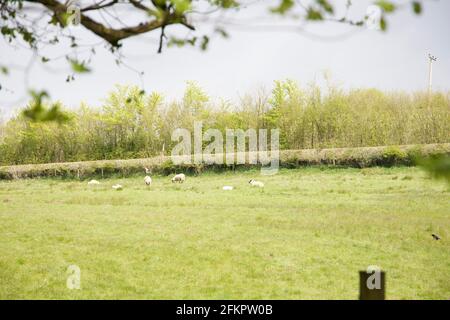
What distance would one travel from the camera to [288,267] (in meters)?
7.45

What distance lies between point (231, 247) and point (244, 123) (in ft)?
94.3

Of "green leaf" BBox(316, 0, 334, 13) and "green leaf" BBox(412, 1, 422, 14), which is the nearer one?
"green leaf" BBox(412, 1, 422, 14)

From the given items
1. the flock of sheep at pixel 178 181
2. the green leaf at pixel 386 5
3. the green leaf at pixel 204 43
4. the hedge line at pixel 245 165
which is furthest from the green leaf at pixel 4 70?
the hedge line at pixel 245 165

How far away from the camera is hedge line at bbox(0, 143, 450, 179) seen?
24891 millimetres

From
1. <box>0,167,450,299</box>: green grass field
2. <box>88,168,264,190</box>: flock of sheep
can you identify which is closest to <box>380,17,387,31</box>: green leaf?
<box>0,167,450,299</box>: green grass field

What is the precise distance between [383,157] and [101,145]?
28.0 meters

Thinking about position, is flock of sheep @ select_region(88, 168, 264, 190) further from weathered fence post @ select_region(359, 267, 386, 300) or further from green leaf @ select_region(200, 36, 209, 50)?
green leaf @ select_region(200, 36, 209, 50)

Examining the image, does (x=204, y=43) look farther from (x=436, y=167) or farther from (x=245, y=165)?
(x=245, y=165)

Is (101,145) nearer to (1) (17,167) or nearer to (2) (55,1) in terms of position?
(1) (17,167)

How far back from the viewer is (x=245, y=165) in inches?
1197

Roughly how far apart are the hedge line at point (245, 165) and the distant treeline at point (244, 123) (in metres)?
4.07

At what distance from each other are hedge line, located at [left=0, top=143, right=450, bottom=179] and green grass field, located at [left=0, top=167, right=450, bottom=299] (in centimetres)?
959

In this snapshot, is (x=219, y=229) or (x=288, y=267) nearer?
(x=288, y=267)
